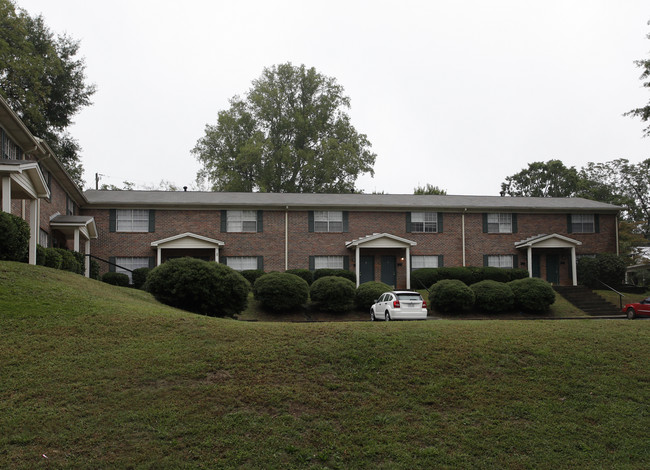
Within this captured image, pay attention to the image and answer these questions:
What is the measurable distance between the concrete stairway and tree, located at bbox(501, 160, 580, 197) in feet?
112

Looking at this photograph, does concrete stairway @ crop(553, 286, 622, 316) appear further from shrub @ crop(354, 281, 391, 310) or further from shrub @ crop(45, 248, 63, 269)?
shrub @ crop(45, 248, 63, 269)

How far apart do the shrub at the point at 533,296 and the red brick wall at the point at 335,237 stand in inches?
280

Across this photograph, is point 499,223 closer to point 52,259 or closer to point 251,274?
point 251,274

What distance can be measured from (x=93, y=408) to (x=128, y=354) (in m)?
1.70

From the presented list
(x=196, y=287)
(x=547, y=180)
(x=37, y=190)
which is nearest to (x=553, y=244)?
(x=196, y=287)

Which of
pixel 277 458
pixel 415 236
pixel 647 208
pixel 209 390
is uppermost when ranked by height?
pixel 647 208

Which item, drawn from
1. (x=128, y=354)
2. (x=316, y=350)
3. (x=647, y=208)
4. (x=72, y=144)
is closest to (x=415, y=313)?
(x=316, y=350)

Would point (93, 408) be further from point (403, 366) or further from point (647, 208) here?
point (647, 208)

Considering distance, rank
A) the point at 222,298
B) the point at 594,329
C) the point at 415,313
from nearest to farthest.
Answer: the point at 594,329
the point at 222,298
the point at 415,313

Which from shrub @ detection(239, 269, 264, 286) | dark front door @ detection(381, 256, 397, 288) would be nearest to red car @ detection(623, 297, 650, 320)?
dark front door @ detection(381, 256, 397, 288)

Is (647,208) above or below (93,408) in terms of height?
above

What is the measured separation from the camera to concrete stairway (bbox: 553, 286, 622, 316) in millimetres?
24938

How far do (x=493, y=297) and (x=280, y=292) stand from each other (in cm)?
898

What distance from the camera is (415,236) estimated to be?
31.0m
